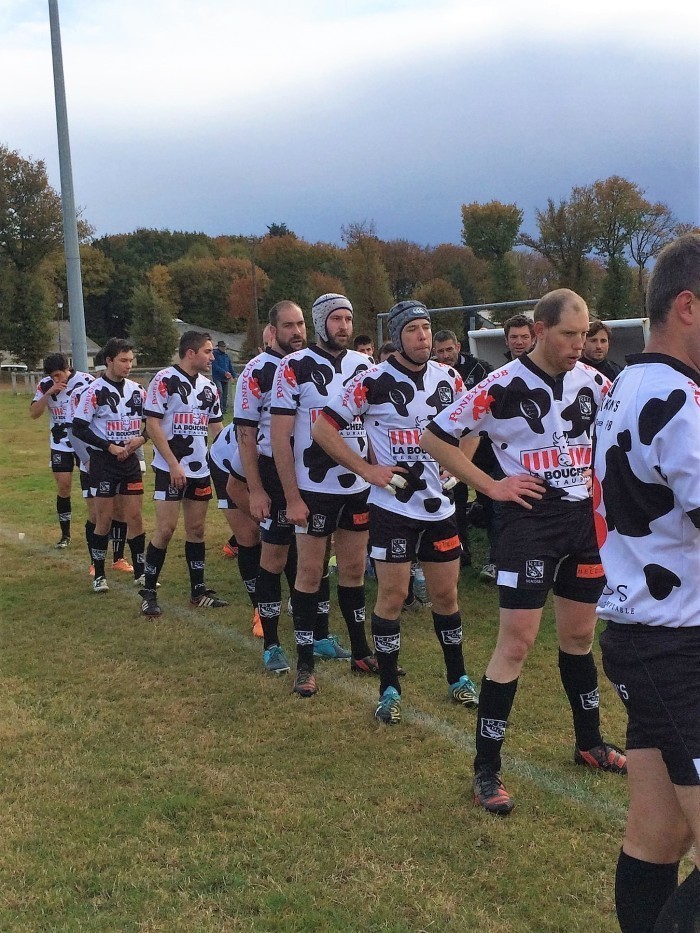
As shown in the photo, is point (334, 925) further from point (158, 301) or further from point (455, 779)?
point (158, 301)

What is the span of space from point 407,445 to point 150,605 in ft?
10.3

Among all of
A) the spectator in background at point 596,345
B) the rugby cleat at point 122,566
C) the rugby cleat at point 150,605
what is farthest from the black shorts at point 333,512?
the rugby cleat at point 122,566

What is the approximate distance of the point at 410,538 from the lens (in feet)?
13.6

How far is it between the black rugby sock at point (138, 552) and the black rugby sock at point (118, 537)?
14.0 inches

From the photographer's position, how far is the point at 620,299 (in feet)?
102

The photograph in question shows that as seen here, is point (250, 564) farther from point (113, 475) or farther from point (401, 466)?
point (401, 466)

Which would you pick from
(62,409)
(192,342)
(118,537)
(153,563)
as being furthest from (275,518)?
(62,409)

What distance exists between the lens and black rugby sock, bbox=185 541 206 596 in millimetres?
6629

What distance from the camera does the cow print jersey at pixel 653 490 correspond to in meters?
1.79

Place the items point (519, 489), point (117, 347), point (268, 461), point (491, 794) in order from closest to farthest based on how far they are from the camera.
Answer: point (519, 489)
point (491, 794)
point (268, 461)
point (117, 347)

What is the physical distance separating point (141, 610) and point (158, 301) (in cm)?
5168

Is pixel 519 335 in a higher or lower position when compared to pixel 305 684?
higher

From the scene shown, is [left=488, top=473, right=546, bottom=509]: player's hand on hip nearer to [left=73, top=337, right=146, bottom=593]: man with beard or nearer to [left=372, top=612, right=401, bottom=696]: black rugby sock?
[left=372, top=612, right=401, bottom=696]: black rugby sock

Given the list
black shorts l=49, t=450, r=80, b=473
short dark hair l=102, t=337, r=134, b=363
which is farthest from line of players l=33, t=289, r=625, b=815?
black shorts l=49, t=450, r=80, b=473
